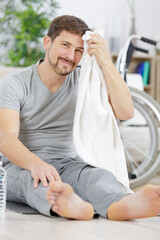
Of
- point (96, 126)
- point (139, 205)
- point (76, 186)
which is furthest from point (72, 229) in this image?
point (96, 126)

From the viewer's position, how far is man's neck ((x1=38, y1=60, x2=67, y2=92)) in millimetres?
1807

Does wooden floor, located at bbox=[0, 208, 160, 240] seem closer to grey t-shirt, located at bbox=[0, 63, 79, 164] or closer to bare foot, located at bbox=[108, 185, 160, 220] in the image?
bare foot, located at bbox=[108, 185, 160, 220]

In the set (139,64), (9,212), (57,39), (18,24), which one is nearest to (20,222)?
(9,212)

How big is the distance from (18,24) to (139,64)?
4.70ft

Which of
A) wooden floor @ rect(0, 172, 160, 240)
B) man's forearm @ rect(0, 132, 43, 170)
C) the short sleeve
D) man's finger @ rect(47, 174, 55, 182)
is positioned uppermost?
the short sleeve

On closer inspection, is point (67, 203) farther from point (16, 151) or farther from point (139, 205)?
point (16, 151)

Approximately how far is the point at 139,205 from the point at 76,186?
36 cm

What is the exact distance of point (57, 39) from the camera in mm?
1759

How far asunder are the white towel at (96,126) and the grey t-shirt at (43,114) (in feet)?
0.35

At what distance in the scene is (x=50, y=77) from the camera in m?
1.82

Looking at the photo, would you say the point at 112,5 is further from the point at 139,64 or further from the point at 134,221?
the point at 134,221

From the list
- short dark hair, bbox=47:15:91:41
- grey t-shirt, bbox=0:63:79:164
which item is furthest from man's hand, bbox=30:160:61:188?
short dark hair, bbox=47:15:91:41

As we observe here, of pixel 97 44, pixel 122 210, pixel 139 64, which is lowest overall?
pixel 139 64

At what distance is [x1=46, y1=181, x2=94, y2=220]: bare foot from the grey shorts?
3.5 inches
